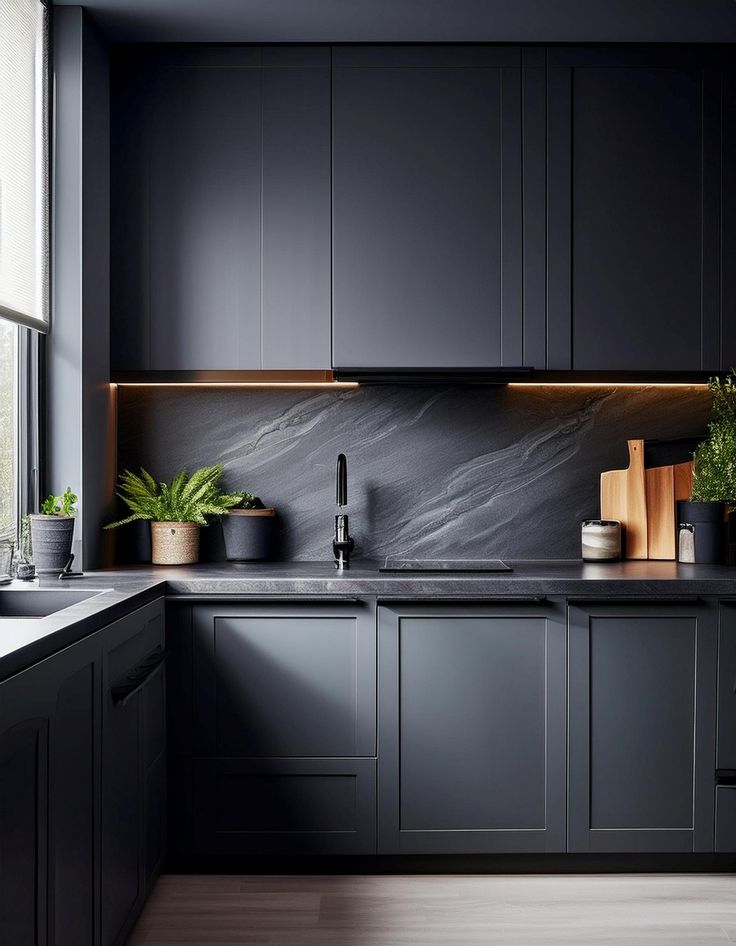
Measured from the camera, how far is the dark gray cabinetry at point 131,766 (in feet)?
5.95

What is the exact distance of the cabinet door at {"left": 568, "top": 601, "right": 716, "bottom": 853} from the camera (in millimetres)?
2436

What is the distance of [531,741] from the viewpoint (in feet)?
8.00

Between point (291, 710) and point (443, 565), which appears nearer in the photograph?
point (291, 710)

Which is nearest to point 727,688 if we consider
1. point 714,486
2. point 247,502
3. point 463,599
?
point 714,486

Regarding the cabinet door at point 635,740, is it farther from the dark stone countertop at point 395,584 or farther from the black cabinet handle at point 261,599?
the black cabinet handle at point 261,599

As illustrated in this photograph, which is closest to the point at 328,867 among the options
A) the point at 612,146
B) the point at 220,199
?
the point at 220,199

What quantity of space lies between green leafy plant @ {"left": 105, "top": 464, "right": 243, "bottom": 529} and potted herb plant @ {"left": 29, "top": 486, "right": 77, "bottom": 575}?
0.29 meters

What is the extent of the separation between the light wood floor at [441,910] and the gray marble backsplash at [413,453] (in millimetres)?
1108

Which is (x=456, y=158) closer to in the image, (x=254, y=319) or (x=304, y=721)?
(x=254, y=319)

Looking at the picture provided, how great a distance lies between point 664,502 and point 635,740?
927 mm

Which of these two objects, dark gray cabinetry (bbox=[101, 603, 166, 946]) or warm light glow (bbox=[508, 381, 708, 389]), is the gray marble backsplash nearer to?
warm light glow (bbox=[508, 381, 708, 389])

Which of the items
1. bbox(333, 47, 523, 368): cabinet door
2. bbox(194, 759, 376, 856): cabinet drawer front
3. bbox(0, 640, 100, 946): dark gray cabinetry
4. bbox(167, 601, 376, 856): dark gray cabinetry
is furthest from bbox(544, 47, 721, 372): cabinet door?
bbox(0, 640, 100, 946): dark gray cabinetry

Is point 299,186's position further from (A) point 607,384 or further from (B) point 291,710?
(B) point 291,710

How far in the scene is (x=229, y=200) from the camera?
9.14 ft
